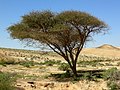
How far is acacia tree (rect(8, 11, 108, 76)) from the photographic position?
27094 millimetres

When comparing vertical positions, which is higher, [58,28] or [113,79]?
[58,28]

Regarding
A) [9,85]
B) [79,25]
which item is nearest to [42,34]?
[79,25]

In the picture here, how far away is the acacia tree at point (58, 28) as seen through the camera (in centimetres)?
2709

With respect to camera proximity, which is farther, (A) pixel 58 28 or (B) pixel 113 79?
(A) pixel 58 28

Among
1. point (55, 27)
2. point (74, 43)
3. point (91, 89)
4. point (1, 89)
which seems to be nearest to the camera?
point (1, 89)

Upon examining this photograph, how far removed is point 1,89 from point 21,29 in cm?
1217

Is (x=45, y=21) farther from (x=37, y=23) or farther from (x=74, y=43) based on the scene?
(x=74, y=43)

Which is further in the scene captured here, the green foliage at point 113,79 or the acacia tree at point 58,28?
the acacia tree at point 58,28

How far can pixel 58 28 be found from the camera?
26469 millimetres

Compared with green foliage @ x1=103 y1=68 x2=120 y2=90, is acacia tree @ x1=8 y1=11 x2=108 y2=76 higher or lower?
higher

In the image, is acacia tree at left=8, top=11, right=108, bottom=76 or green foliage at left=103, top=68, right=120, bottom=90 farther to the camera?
acacia tree at left=8, top=11, right=108, bottom=76

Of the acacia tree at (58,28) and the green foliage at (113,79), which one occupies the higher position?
the acacia tree at (58,28)

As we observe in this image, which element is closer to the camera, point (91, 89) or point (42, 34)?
point (91, 89)

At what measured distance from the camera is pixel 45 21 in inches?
1101
